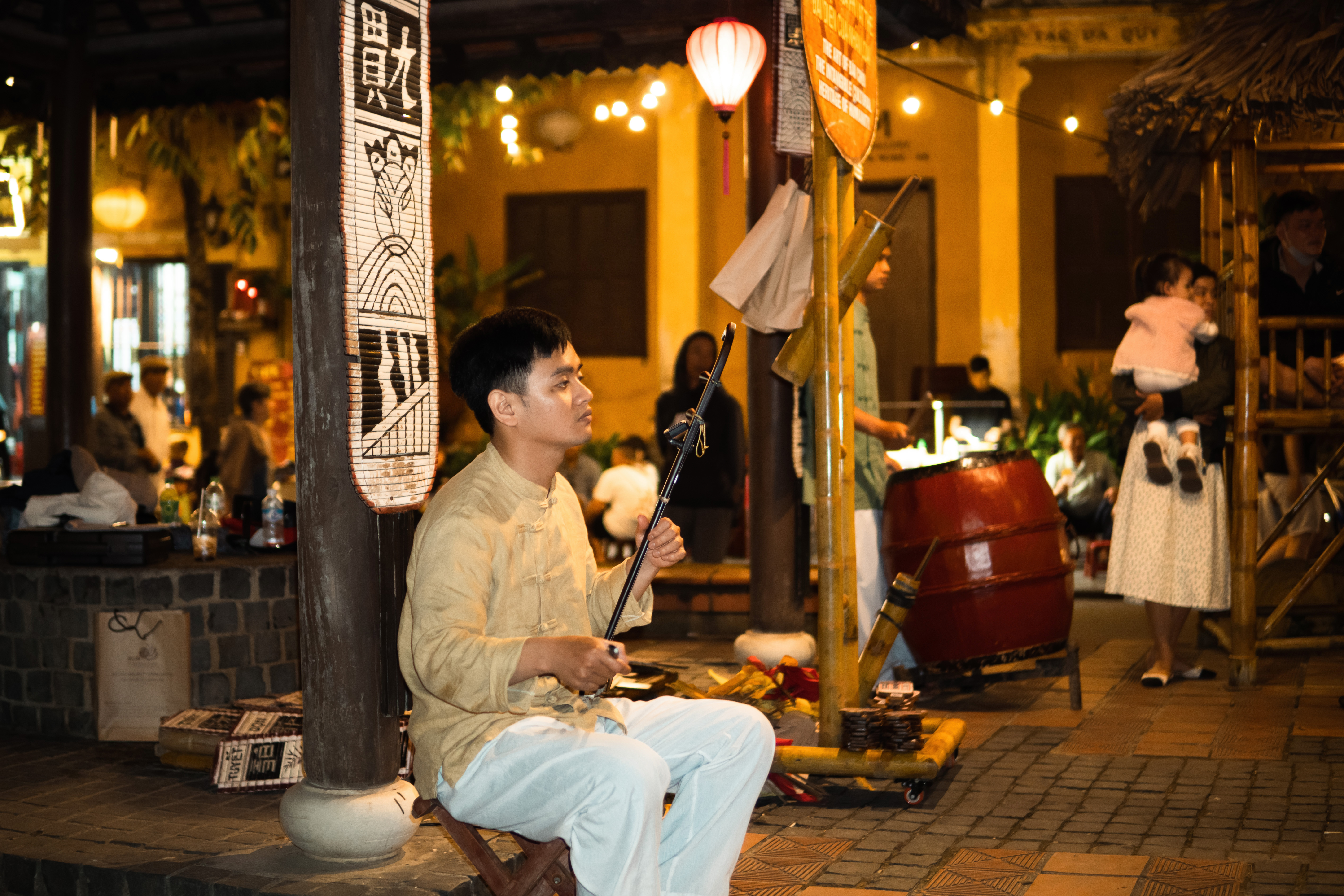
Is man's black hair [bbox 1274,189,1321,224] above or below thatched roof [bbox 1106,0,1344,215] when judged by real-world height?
below

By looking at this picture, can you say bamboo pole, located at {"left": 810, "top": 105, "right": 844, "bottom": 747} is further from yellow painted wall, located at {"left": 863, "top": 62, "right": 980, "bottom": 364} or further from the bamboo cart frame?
yellow painted wall, located at {"left": 863, "top": 62, "right": 980, "bottom": 364}

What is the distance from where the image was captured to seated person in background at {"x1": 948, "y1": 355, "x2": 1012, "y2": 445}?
13.4m

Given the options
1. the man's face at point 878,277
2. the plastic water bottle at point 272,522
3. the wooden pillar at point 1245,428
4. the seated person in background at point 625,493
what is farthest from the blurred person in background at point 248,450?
the wooden pillar at point 1245,428

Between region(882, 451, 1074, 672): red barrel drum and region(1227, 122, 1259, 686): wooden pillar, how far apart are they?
4.35 ft

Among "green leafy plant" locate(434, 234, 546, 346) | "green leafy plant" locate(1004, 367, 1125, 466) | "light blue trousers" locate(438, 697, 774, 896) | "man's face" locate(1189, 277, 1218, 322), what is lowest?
"light blue trousers" locate(438, 697, 774, 896)

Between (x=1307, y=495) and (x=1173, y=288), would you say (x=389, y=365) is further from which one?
(x=1307, y=495)

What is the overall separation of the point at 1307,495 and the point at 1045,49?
28.2ft

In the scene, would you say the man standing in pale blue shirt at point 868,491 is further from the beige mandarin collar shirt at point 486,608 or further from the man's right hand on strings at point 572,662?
the man's right hand on strings at point 572,662

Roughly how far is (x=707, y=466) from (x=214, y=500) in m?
3.62

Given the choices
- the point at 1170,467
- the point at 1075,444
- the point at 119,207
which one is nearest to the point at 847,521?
the point at 1170,467

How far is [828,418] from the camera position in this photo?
16.1 ft

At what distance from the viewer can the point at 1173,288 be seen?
688cm

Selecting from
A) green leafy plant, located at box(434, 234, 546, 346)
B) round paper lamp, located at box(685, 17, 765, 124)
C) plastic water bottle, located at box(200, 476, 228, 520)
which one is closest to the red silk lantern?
round paper lamp, located at box(685, 17, 765, 124)

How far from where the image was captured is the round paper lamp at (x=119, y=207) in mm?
14875
